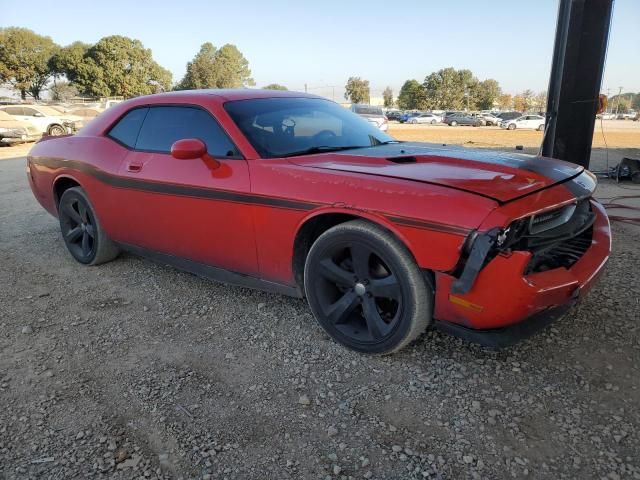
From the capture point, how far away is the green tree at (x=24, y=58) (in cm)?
5294

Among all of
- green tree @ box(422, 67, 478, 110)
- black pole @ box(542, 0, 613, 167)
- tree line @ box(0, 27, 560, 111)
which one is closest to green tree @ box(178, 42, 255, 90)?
tree line @ box(0, 27, 560, 111)

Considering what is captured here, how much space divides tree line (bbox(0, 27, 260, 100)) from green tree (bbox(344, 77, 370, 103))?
175 feet

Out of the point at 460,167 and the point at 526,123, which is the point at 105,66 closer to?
the point at 526,123

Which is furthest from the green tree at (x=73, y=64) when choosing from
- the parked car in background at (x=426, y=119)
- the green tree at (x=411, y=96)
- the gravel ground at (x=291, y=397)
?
the gravel ground at (x=291, y=397)

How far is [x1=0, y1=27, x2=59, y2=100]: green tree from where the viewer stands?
52.9 metres

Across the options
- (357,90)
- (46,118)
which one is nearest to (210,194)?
(46,118)

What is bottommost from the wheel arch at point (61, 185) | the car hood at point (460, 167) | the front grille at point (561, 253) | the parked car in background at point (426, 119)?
the parked car in background at point (426, 119)

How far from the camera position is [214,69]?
7356cm

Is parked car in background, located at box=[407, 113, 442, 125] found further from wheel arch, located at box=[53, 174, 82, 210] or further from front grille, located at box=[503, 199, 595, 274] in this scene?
front grille, located at box=[503, 199, 595, 274]

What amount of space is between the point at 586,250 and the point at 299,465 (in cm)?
189

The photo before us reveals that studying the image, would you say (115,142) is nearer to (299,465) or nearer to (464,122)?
(299,465)

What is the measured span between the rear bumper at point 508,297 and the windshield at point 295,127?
4.32 ft

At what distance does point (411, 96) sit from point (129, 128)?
94.4m

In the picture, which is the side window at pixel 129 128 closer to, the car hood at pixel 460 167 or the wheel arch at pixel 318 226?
the car hood at pixel 460 167
